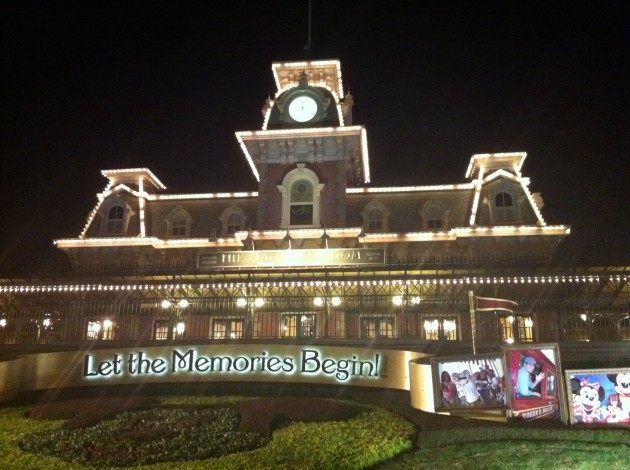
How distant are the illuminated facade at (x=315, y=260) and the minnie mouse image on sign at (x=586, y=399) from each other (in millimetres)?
6240

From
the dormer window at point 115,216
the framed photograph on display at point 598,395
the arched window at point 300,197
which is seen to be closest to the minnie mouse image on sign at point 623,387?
the framed photograph on display at point 598,395

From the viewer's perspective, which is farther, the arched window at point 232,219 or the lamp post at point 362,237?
the arched window at point 232,219

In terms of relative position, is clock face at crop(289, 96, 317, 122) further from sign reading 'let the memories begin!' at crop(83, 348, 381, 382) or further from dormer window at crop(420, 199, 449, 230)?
sign reading 'let the memories begin!' at crop(83, 348, 381, 382)

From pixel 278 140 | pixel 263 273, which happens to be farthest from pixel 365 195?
pixel 263 273

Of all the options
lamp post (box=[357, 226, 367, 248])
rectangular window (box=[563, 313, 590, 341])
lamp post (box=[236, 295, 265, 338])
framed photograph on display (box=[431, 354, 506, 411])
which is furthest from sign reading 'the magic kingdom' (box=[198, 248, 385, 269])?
framed photograph on display (box=[431, 354, 506, 411])

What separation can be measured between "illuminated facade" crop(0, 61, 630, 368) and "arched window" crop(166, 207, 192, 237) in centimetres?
8

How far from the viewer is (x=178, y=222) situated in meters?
32.6

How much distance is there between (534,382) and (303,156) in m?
21.5

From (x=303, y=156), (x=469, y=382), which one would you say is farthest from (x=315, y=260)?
(x=469, y=382)

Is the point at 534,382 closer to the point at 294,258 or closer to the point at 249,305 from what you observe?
the point at 249,305

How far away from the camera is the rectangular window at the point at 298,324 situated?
24.1m

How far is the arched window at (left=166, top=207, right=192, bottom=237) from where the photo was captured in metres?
32.3

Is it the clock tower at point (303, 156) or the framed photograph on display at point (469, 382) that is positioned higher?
the clock tower at point (303, 156)

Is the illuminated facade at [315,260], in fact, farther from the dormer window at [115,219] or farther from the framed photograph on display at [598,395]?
the framed photograph on display at [598,395]
